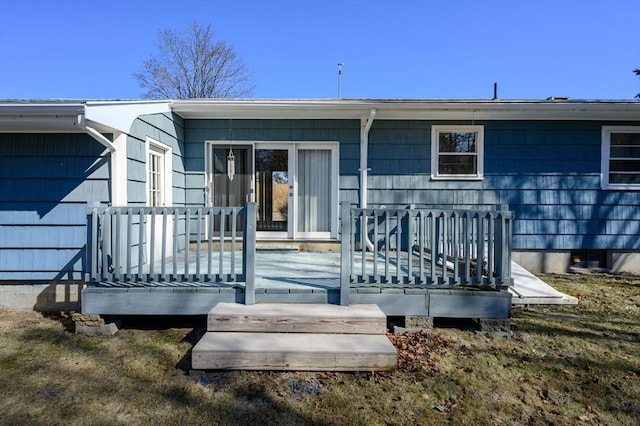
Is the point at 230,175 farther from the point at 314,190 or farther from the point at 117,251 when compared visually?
the point at 117,251

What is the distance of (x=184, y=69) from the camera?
1989cm

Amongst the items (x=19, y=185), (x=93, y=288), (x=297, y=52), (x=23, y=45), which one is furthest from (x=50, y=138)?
(x=297, y=52)

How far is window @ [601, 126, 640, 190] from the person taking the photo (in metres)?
6.19

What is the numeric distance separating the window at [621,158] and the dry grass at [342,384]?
3473 mm

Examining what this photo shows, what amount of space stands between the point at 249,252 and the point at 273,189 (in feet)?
10.3

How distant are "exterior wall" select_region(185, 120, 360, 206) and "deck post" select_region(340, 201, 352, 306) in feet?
9.43

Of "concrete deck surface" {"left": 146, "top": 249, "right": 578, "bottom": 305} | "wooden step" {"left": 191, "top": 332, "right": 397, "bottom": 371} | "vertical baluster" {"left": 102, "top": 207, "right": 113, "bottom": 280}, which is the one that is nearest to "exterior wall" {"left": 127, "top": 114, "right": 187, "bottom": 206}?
"vertical baluster" {"left": 102, "top": 207, "right": 113, "bottom": 280}

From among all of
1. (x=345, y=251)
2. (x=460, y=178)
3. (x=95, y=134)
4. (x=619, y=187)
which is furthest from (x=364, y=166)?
(x=619, y=187)

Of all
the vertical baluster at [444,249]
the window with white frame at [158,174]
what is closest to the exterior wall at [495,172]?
the window with white frame at [158,174]

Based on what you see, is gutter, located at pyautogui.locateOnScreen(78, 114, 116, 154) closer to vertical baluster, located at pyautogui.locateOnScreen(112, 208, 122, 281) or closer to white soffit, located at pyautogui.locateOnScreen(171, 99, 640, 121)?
vertical baluster, located at pyautogui.locateOnScreen(112, 208, 122, 281)

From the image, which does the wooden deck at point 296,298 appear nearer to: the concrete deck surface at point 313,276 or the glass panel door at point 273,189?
the concrete deck surface at point 313,276

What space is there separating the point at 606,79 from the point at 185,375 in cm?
1769

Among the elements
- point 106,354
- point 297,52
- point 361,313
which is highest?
point 297,52

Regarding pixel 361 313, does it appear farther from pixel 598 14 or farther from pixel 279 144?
pixel 598 14
